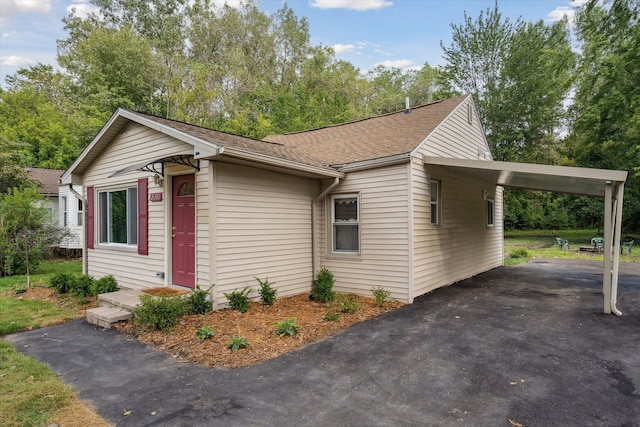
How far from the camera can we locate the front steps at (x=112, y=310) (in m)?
5.64

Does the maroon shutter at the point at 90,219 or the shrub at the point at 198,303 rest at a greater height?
the maroon shutter at the point at 90,219

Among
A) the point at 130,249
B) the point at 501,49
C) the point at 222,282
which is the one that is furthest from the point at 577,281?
the point at 501,49

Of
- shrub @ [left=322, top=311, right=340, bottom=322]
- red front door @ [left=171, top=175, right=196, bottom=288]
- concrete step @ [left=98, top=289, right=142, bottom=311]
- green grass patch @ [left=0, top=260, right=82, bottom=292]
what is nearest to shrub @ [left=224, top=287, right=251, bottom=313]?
red front door @ [left=171, top=175, right=196, bottom=288]

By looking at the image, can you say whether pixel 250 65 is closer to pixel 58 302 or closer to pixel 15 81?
pixel 15 81

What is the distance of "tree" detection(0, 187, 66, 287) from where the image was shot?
918cm

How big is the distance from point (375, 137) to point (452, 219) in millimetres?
2805

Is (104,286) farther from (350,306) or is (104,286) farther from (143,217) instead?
(350,306)

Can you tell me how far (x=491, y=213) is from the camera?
11.7 m

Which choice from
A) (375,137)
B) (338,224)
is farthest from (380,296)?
(375,137)

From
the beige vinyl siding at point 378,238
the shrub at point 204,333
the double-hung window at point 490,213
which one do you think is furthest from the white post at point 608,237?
the shrub at point 204,333

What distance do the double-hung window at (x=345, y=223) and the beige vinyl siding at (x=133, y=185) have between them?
341 centimetres

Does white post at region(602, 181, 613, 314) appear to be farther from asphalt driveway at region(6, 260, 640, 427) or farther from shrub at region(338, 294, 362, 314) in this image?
shrub at region(338, 294, 362, 314)

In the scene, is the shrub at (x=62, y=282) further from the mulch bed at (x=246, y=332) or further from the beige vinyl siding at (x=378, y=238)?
the beige vinyl siding at (x=378, y=238)


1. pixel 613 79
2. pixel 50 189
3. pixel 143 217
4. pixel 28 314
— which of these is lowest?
pixel 28 314
